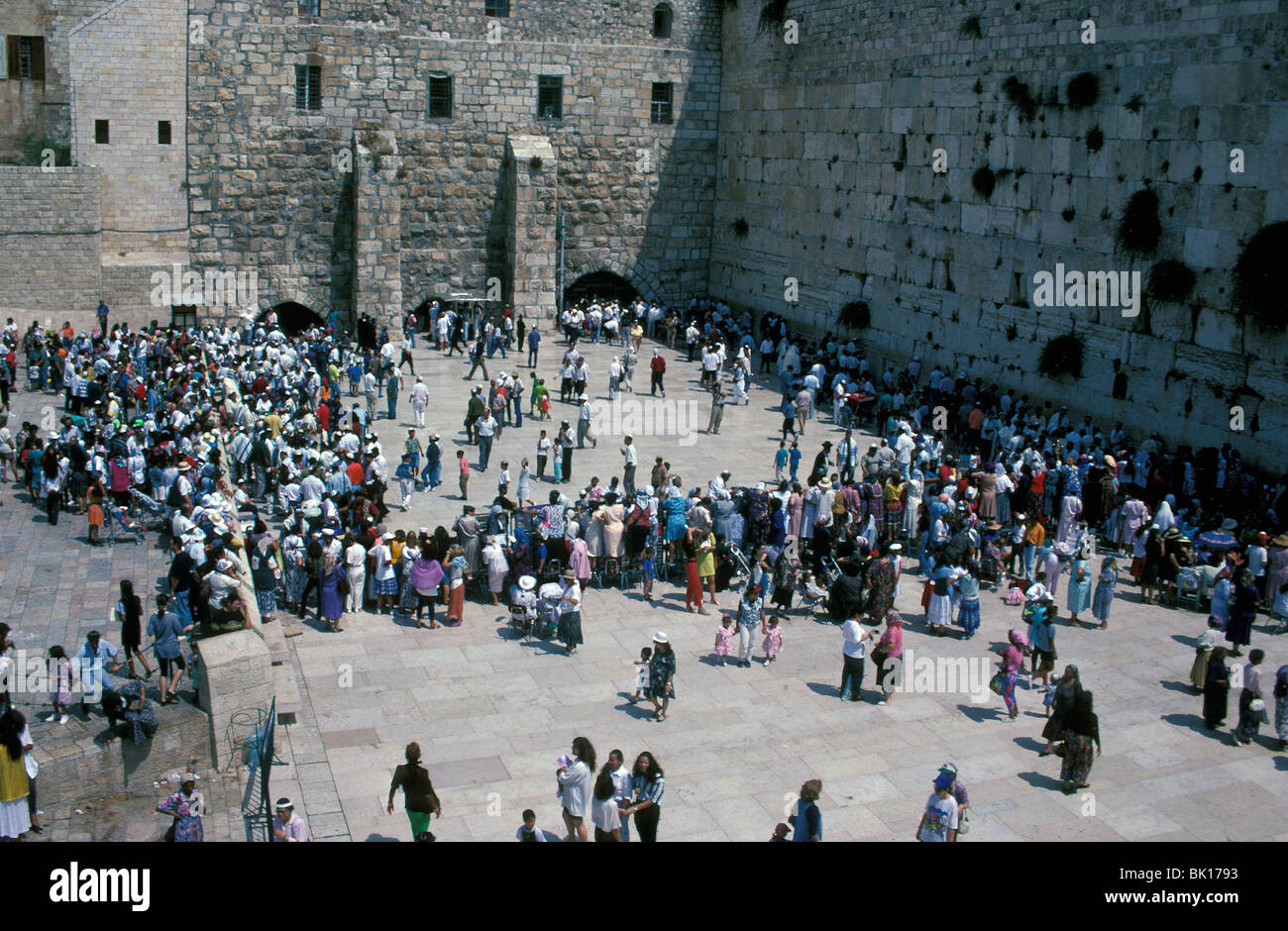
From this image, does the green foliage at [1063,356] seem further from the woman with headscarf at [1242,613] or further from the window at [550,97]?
the window at [550,97]

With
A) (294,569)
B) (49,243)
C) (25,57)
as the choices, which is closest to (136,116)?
(25,57)

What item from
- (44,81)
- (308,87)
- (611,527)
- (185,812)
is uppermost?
(308,87)

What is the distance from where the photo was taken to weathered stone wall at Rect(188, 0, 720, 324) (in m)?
34.7

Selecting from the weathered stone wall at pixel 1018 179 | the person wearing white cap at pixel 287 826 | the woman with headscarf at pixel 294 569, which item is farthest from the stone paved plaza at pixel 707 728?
the weathered stone wall at pixel 1018 179

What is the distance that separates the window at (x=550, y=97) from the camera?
1478 inches

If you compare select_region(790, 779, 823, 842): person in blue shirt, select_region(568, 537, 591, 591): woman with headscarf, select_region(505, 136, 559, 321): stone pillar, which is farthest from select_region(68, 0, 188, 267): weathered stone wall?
select_region(790, 779, 823, 842): person in blue shirt

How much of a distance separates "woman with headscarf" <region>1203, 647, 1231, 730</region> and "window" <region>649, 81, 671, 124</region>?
27.4 metres

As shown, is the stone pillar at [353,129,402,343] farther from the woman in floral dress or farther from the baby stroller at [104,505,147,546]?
the woman in floral dress

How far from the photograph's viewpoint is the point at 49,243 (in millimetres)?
32781

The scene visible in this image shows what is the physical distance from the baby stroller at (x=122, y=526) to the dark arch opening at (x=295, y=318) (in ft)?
54.6

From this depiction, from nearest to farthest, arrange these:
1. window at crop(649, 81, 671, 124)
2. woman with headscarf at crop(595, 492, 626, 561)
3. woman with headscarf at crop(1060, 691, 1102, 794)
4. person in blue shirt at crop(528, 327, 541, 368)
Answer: woman with headscarf at crop(1060, 691, 1102, 794), woman with headscarf at crop(595, 492, 626, 561), person in blue shirt at crop(528, 327, 541, 368), window at crop(649, 81, 671, 124)

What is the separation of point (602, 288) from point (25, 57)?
1642 centimetres

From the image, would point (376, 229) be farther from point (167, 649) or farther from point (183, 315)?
point (167, 649)
